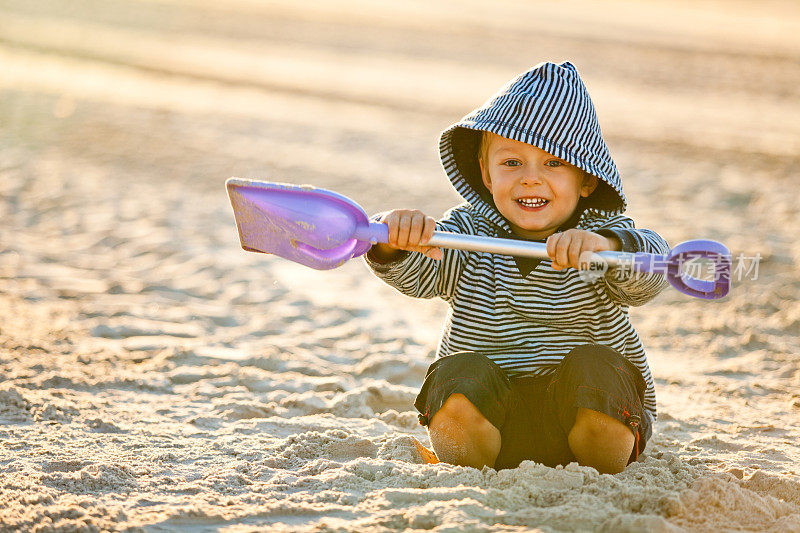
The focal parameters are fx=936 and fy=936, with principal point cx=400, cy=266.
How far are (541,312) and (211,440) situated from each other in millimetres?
1129

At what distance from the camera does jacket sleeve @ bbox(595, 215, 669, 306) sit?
2441mm

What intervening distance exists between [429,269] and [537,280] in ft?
1.03

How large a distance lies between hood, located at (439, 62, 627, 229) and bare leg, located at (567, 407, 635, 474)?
622 mm

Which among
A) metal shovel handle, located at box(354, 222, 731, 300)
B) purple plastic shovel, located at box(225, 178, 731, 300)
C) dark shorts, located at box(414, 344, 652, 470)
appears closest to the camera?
metal shovel handle, located at box(354, 222, 731, 300)

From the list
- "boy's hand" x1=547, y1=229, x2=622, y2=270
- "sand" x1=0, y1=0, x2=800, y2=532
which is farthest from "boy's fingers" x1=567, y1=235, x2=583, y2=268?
"sand" x1=0, y1=0, x2=800, y2=532

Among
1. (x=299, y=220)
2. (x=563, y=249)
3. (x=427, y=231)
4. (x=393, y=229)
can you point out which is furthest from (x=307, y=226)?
(x=563, y=249)

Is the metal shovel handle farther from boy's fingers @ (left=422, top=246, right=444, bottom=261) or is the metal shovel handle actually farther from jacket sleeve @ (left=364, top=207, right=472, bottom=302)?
jacket sleeve @ (left=364, top=207, right=472, bottom=302)

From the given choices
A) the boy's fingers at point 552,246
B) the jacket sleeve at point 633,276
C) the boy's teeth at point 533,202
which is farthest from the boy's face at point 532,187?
the boy's fingers at point 552,246

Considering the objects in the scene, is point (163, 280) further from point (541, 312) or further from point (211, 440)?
point (541, 312)

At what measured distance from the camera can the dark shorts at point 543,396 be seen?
2.45 meters

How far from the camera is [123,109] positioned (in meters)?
9.28

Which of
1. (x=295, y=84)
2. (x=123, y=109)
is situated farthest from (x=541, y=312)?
(x=295, y=84)

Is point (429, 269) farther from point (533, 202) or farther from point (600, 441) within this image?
point (600, 441)

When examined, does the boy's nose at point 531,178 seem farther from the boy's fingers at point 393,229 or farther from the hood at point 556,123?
the boy's fingers at point 393,229
